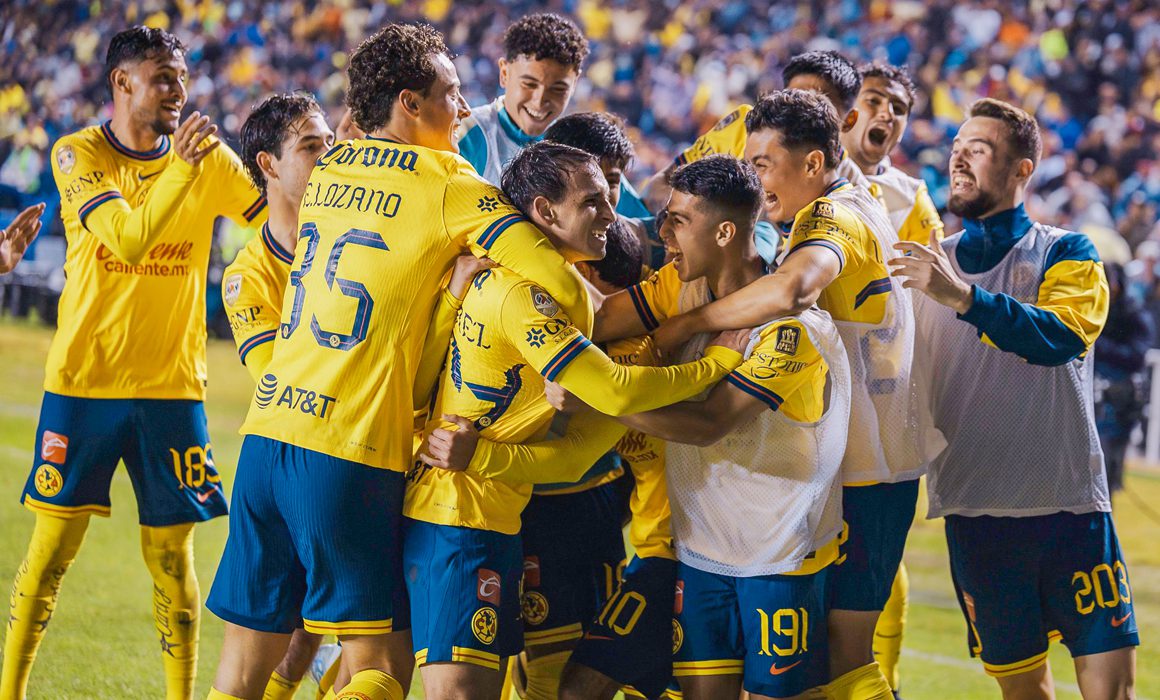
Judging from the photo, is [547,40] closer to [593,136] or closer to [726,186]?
[593,136]

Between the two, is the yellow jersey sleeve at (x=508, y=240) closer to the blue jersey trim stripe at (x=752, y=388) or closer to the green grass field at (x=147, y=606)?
the blue jersey trim stripe at (x=752, y=388)

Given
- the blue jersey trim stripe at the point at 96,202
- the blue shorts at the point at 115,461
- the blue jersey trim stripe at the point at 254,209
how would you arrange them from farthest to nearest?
the blue jersey trim stripe at the point at 254,209, the blue shorts at the point at 115,461, the blue jersey trim stripe at the point at 96,202

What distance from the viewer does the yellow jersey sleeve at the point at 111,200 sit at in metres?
3.93

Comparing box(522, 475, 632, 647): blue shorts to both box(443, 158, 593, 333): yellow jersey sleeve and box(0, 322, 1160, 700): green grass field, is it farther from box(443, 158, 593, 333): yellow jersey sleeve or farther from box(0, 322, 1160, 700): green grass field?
box(0, 322, 1160, 700): green grass field

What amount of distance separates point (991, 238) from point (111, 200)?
296cm

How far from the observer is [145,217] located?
3.94m

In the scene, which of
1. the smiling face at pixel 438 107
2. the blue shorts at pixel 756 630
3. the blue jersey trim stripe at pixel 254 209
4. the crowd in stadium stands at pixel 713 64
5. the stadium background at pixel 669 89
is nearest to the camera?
the smiling face at pixel 438 107

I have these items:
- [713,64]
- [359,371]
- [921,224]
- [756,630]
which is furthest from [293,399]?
[713,64]

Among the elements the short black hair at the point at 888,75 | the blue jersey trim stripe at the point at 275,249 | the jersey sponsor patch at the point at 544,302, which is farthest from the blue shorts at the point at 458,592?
the short black hair at the point at 888,75

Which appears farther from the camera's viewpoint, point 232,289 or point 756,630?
point 232,289

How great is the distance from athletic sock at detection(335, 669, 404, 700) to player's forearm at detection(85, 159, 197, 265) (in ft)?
5.61

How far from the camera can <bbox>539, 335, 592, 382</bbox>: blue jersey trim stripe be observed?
2.90 m

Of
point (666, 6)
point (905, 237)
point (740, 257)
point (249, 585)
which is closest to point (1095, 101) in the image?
point (666, 6)

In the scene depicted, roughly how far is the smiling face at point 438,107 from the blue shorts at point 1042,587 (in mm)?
2117
